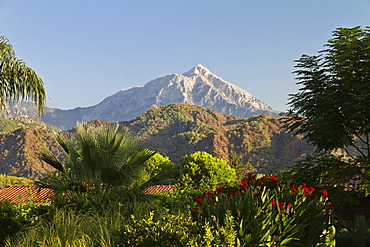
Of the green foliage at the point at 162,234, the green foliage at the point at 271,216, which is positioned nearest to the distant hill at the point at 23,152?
the green foliage at the point at 271,216

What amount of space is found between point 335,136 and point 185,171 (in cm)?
1457

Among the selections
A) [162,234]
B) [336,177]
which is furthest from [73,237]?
[336,177]

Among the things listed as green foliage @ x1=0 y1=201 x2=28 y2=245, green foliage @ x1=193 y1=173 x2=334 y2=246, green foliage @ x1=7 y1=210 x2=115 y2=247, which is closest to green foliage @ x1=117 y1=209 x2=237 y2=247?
green foliage @ x1=193 y1=173 x2=334 y2=246

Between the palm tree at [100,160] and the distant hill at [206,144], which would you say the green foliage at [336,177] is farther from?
the distant hill at [206,144]

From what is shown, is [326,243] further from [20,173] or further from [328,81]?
[20,173]

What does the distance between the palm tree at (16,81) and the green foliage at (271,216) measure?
9070 millimetres

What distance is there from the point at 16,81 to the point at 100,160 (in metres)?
5.96

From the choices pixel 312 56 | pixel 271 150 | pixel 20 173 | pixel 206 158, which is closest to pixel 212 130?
pixel 271 150

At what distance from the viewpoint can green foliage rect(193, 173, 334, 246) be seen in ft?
20.3

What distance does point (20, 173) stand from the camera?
321 ft

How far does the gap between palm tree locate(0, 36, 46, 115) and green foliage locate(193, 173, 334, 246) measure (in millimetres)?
9070

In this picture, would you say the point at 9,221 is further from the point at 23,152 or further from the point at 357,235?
the point at 23,152

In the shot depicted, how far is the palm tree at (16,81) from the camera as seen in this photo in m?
13.7

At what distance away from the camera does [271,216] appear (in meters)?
6.44
